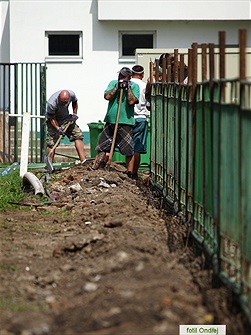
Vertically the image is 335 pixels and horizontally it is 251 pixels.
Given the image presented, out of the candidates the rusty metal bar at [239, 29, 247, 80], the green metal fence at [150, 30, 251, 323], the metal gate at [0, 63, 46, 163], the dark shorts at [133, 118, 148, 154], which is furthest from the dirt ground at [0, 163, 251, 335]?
the metal gate at [0, 63, 46, 163]

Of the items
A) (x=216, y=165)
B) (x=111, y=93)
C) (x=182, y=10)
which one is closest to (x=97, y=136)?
(x=111, y=93)

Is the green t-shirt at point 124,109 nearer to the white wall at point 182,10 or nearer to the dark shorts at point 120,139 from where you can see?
the dark shorts at point 120,139

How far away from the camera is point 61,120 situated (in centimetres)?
1661

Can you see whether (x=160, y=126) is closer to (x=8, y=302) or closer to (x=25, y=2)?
(x=8, y=302)

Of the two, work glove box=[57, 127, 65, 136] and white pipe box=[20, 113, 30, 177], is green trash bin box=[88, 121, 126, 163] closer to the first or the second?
work glove box=[57, 127, 65, 136]

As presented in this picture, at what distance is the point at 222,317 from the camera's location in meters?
6.12

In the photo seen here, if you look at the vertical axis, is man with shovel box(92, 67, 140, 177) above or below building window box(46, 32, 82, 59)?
below

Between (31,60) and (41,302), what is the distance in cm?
1463

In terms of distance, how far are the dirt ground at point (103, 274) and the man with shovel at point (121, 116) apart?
2.80 m

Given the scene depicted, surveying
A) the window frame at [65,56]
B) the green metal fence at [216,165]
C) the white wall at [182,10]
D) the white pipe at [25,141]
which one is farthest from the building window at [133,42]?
the green metal fence at [216,165]

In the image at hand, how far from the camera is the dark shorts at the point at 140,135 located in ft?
48.8

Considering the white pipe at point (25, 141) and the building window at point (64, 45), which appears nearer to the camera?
the white pipe at point (25, 141)

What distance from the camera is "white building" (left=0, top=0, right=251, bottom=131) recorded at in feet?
66.5

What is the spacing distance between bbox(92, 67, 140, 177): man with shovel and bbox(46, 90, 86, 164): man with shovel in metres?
1.64
